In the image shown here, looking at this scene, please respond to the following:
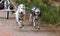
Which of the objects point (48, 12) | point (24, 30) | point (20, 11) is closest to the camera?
point (20, 11)

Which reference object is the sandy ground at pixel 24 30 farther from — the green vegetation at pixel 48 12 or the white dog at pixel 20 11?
the green vegetation at pixel 48 12

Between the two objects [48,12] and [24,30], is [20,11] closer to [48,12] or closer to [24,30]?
[24,30]

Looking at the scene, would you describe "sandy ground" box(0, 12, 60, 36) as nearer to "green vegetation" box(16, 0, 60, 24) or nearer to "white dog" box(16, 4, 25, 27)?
"white dog" box(16, 4, 25, 27)

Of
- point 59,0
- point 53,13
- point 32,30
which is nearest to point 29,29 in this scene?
point 32,30

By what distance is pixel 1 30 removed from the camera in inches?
342

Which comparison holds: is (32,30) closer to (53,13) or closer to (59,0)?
(53,13)

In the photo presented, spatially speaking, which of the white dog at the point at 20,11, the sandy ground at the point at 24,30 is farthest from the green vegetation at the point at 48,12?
the white dog at the point at 20,11

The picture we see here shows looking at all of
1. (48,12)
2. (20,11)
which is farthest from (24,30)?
(48,12)

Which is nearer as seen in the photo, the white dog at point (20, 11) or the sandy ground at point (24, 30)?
the sandy ground at point (24, 30)

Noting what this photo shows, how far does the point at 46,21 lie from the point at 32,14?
1209mm

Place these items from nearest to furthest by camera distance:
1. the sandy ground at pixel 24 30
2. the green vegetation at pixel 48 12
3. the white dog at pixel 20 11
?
the sandy ground at pixel 24 30 < the white dog at pixel 20 11 < the green vegetation at pixel 48 12

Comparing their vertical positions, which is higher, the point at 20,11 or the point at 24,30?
the point at 20,11

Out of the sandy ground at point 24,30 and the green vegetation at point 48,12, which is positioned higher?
the green vegetation at point 48,12

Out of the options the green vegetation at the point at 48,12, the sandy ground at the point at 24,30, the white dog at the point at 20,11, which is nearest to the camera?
the sandy ground at the point at 24,30
